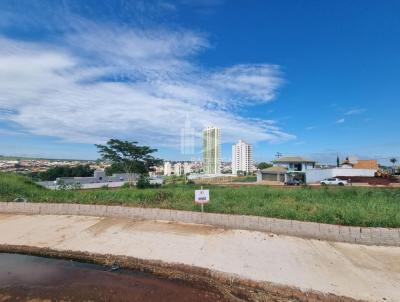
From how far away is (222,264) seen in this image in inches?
205

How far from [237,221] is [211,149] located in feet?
156

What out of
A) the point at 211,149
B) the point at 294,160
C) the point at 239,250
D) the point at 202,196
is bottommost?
the point at 239,250

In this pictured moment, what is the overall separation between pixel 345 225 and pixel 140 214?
5.99 m

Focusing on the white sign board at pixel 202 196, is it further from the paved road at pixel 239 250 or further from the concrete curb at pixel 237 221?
the paved road at pixel 239 250

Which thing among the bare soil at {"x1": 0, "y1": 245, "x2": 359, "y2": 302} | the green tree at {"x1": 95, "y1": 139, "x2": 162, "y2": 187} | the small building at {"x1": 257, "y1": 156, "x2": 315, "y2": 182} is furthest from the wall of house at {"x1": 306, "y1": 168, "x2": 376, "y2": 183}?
→ the bare soil at {"x1": 0, "y1": 245, "x2": 359, "y2": 302}

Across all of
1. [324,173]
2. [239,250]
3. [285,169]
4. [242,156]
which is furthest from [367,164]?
[242,156]

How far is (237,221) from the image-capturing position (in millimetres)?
7273

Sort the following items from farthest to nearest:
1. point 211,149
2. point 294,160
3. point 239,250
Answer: point 211,149
point 294,160
point 239,250

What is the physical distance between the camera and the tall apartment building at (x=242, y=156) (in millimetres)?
84500

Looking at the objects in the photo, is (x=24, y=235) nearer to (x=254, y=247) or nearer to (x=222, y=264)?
(x=222, y=264)

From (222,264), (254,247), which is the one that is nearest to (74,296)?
(222,264)

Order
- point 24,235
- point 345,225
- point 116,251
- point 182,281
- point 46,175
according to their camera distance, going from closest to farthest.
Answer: point 182,281 < point 116,251 < point 345,225 < point 24,235 < point 46,175

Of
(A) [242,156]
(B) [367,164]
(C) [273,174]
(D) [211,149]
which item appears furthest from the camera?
(A) [242,156]

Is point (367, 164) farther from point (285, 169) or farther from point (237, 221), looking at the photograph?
point (237, 221)
